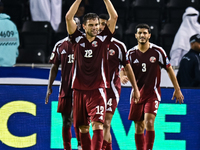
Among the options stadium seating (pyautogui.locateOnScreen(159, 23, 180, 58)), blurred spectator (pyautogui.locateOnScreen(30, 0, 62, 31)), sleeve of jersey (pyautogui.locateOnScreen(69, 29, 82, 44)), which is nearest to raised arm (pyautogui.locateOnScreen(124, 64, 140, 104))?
sleeve of jersey (pyautogui.locateOnScreen(69, 29, 82, 44))

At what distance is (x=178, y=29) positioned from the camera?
10.8m

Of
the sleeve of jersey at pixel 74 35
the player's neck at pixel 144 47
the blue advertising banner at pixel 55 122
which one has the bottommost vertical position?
the blue advertising banner at pixel 55 122

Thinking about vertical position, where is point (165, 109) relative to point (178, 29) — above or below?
below

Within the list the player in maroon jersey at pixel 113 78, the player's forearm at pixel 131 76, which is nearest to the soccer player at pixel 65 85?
the player in maroon jersey at pixel 113 78

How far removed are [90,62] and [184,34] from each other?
16.1 feet

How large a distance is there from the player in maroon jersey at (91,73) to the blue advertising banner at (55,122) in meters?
1.72

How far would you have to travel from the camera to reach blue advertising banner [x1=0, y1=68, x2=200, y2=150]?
7.72 meters

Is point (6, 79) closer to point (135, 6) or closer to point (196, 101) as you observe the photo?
point (196, 101)

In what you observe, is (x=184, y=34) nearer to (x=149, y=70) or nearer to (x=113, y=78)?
(x=149, y=70)

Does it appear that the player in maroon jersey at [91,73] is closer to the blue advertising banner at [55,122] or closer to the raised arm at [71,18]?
the raised arm at [71,18]

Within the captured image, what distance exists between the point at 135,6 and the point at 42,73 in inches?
144

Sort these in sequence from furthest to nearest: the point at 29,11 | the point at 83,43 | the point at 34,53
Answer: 1. the point at 29,11
2. the point at 34,53
3. the point at 83,43

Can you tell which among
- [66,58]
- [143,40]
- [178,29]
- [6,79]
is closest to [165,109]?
[143,40]

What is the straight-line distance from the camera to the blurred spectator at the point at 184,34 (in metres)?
10.2
